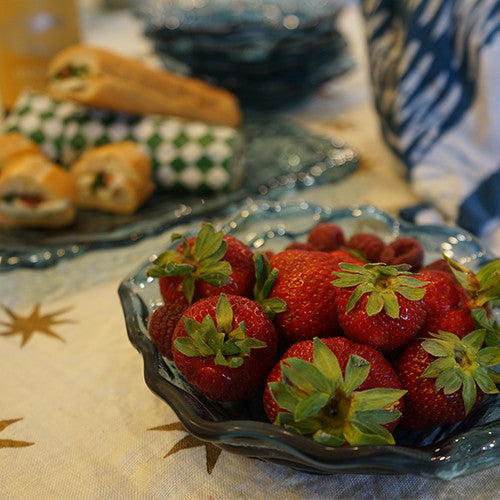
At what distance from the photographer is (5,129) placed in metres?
0.82

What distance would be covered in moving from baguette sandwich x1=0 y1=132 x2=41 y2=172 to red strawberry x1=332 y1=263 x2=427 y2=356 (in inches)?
21.3

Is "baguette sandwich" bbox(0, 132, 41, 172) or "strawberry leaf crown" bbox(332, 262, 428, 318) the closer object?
"strawberry leaf crown" bbox(332, 262, 428, 318)

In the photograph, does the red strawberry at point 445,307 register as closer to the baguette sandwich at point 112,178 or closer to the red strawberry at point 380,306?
the red strawberry at point 380,306

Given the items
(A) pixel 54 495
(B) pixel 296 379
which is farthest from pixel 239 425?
(A) pixel 54 495

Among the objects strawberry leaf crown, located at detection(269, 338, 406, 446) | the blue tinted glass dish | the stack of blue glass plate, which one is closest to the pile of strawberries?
strawberry leaf crown, located at detection(269, 338, 406, 446)

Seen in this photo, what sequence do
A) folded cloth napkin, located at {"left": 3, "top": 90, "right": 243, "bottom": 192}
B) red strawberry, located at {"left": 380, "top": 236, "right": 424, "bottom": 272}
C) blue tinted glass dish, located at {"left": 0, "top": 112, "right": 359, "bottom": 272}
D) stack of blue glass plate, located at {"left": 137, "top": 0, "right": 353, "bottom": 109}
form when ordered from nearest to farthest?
red strawberry, located at {"left": 380, "top": 236, "right": 424, "bottom": 272} → blue tinted glass dish, located at {"left": 0, "top": 112, "right": 359, "bottom": 272} → folded cloth napkin, located at {"left": 3, "top": 90, "right": 243, "bottom": 192} → stack of blue glass plate, located at {"left": 137, "top": 0, "right": 353, "bottom": 109}

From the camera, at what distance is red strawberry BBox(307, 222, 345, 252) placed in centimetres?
51

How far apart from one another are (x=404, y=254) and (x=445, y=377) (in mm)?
152

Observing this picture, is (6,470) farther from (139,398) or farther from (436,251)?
(436,251)

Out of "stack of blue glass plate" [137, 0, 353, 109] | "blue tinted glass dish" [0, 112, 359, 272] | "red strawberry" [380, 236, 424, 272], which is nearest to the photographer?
"red strawberry" [380, 236, 424, 272]

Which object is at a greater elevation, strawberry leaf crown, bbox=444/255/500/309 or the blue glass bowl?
strawberry leaf crown, bbox=444/255/500/309

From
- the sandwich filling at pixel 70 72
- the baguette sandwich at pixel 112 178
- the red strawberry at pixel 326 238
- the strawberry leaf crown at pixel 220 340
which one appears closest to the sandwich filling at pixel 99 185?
the baguette sandwich at pixel 112 178

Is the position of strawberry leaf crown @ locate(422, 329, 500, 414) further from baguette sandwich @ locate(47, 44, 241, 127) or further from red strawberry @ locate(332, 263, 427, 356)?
baguette sandwich @ locate(47, 44, 241, 127)

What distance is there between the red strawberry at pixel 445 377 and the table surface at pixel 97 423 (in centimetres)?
5
